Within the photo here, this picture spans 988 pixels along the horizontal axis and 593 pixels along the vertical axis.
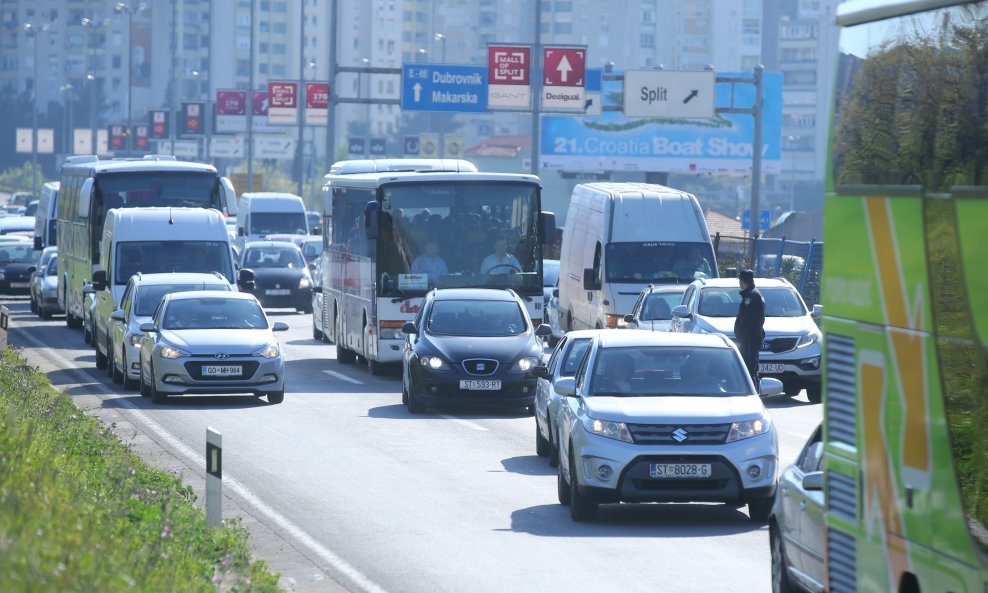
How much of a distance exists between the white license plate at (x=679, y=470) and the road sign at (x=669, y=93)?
4452 cm

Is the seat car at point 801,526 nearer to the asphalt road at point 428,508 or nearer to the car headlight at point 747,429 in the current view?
the asphalt road at point 428,508

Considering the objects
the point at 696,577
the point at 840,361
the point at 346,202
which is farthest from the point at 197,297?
the point at 840,361

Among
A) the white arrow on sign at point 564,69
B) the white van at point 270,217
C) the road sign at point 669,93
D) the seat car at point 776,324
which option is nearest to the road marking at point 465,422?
the seat car at point 776,324

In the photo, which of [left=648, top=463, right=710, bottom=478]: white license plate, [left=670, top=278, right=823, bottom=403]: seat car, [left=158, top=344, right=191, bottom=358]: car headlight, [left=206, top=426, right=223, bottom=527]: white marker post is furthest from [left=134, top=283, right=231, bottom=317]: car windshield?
[left=206, top=426, right=223, bottom=527]: white marker post

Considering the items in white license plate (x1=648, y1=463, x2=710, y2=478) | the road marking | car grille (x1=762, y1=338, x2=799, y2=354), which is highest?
white license plate (x1=648, y1=463, x2=710, y2=478)

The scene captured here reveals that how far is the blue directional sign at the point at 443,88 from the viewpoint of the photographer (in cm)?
5659

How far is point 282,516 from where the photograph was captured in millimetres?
15180

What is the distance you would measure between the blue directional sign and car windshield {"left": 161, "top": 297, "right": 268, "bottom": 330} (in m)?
29.8

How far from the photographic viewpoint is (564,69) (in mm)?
53375

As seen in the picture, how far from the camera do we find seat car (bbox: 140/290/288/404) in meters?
25.4

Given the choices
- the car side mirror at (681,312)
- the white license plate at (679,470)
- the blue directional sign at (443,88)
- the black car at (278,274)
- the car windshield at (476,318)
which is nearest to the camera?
the white license plate at (679,470)

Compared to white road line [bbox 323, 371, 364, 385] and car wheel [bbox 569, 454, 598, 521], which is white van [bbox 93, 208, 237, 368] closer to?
white road line [bbox 323, 371, 364, 385]

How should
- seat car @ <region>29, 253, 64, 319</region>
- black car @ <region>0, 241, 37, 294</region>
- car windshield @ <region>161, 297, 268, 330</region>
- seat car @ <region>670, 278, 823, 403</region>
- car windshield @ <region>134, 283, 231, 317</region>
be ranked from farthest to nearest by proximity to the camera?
black car @ <region>0, 241, 37, 294</region> < seat car @ <region>29, 253, 64, 319</region> < car windshield @ <region>134, 283, 231, 317</region> < seat car @ <region>670, 278, 823, 403</region> < car windshield @ <region>161, 297, 268, 330</region>

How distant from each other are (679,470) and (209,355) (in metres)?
11.7
